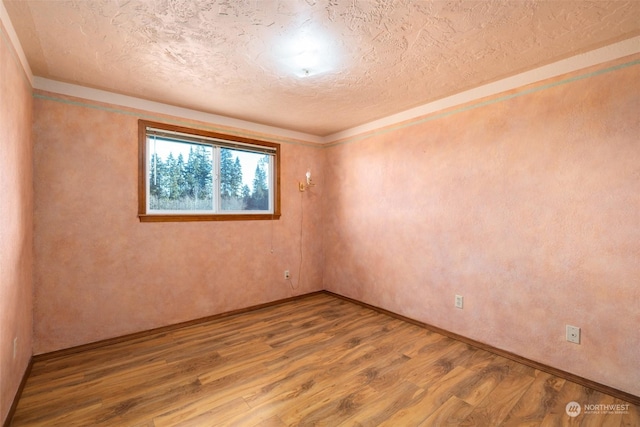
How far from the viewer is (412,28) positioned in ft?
5.91

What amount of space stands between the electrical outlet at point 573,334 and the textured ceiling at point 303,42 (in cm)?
203

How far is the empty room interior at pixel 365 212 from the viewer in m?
1.80

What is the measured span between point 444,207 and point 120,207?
127 inches

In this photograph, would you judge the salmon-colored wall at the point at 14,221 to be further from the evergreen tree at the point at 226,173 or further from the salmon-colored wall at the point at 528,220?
the salmon-colored wall at the point at 528,220

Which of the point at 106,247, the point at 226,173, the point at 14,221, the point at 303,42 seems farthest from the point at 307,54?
the point at 106,247

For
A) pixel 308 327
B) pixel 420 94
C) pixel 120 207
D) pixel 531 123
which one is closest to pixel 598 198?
pixel 531 123

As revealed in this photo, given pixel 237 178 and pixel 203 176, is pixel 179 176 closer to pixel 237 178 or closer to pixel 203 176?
pixel 203 176

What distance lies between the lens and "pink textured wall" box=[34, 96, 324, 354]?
2504mm

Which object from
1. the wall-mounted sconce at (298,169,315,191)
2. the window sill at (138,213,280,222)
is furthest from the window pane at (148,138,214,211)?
the wall-mounted sconce at (298,169,315,191)

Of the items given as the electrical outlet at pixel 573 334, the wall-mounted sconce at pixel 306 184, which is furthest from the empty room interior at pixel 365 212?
the wall-mounted sconce at pixel 306 184

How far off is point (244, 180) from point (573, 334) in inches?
139

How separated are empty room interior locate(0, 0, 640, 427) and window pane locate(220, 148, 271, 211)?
1.6 inches

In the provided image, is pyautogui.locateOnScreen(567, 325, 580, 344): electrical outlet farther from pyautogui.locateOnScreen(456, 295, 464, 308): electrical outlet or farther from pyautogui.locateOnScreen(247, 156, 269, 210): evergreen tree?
pyautogui.locateOnScreen(247, 156, 269, 210): evergreen tree

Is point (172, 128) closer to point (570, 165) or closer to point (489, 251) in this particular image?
point (489, 251)
